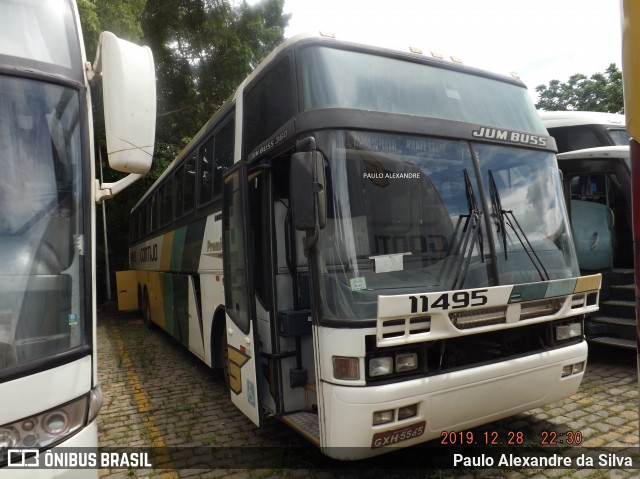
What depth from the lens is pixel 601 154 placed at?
660 centimetres

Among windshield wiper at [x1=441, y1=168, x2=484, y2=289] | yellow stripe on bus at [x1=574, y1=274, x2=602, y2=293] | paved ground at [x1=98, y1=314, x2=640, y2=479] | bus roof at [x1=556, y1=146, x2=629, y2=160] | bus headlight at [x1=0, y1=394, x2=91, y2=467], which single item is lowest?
paved ground at [x1=98, y1=314, x2=640, y2=479]

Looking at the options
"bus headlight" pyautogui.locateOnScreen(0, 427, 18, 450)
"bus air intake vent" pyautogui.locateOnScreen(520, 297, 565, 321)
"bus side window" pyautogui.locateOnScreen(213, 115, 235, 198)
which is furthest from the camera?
"bus side window" pyautogui.locateOnScreen(213, 115, 235, 198)

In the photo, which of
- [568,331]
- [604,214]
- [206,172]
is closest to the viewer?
[568,331]

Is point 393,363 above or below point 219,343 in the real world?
above

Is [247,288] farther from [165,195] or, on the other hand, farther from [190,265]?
[165,195]

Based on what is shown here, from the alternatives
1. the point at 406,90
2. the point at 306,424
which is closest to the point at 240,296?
the point at 306,424

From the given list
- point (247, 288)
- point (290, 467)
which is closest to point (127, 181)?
point (247, 288)

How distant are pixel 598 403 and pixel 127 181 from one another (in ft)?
17.0

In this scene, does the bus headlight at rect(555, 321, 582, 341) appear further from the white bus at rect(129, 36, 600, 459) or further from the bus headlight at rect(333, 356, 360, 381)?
the bus headlight at rect(333, 356, 360, 381)

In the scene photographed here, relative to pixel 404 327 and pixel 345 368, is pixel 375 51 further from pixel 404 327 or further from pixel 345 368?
pixel 345 368

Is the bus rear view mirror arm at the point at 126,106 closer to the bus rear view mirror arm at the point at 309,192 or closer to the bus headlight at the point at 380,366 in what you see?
the bus rear view mirror arm at the point at 309,192

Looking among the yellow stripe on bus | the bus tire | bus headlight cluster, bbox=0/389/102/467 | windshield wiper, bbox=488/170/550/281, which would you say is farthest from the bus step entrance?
the yellow stripe on bus

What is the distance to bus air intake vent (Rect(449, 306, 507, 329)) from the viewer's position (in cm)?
334

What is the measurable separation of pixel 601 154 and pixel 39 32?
674 centimetres
